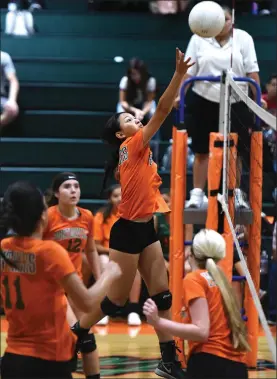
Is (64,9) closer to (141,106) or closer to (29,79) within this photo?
(29,79)

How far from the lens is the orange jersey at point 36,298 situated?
15.1 feet

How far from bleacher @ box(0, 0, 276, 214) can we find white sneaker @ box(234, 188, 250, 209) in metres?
4.04

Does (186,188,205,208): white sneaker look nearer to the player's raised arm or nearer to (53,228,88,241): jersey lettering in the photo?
(53,228,88,241): jersey lettering

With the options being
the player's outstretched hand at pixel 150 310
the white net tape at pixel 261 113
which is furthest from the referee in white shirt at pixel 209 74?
the player's outstretched hand at pixel 150 310

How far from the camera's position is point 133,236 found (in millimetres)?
5945

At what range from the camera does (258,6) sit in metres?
13.4

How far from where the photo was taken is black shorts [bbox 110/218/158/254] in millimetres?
5949

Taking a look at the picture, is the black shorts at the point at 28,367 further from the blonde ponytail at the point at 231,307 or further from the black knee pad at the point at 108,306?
the black knee pad at the point at 108,306

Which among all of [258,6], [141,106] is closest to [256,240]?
[141,106]

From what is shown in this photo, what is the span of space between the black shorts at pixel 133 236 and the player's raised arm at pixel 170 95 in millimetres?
587

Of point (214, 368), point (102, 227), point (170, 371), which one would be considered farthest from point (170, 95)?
point (102, 227)

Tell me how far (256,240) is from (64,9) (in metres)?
6.37

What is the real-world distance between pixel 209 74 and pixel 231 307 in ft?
10.6

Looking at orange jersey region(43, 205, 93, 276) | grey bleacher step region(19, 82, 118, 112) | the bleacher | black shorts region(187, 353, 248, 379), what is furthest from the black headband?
grey bleacher step region(19, 82, 118, 112)
